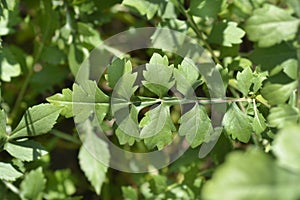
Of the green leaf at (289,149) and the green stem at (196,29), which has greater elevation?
the green leaf at (289,149)

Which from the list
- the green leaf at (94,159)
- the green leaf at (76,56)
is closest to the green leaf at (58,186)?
the green leaf at (94,159)

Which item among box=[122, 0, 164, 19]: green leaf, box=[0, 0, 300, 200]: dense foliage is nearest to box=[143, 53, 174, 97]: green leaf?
box=[0, 0, 300, 200]: dense foliage

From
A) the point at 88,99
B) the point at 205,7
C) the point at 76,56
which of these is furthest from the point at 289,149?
the point at 76,56

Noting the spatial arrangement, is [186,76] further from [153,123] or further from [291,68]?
[291,68]

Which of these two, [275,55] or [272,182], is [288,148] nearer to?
[272,182]

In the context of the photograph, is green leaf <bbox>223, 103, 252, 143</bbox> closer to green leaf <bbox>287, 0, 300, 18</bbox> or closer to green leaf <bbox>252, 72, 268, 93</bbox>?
green leaf <bbox>252, 72, 268, 93</bbox>

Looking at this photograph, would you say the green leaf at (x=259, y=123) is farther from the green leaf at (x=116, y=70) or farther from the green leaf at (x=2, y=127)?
the green leaf at (x=2, y=127)
